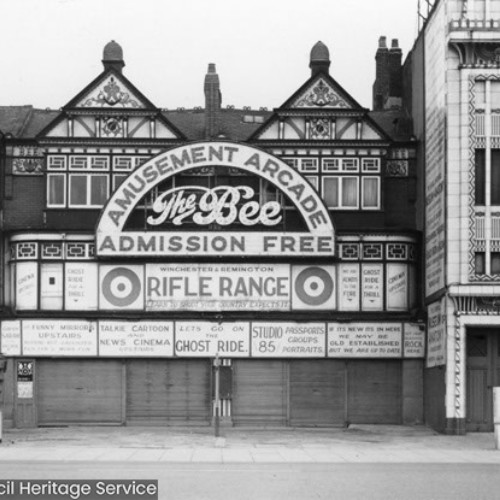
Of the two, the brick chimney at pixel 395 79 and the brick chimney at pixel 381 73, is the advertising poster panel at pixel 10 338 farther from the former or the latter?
the brick chimney at pixel 381 73

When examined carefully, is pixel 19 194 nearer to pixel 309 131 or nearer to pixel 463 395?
pixel 309 131

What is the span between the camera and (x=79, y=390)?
4412 cm

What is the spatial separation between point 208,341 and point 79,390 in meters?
4.91

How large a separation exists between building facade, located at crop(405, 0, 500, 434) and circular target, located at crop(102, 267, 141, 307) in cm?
1088

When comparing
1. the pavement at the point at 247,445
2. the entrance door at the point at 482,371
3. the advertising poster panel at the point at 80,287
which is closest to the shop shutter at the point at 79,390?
the pavement at the point at 247,445

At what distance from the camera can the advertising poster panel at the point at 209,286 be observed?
146 ft

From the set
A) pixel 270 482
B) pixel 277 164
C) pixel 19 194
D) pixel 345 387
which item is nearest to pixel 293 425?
pixel 345 387

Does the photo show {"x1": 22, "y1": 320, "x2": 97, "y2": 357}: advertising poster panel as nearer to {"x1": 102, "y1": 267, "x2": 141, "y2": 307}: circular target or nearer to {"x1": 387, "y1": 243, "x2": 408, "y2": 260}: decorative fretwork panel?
{"x1": 102, "y1": 267, "x2": 141, "y2": 307}: circular target

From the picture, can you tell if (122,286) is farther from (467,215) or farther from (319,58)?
(467,215)

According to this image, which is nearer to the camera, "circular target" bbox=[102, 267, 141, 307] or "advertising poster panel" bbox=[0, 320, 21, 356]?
"advertising poster panel" bbox=[0, 320, 21, 356]

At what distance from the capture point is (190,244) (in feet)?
145

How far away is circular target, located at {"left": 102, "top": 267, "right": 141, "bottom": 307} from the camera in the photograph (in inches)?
1750

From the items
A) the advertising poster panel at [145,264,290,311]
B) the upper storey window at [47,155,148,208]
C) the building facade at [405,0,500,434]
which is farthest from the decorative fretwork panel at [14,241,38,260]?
the building facade at [405,0,500,434]

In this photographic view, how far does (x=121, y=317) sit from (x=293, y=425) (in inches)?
285
